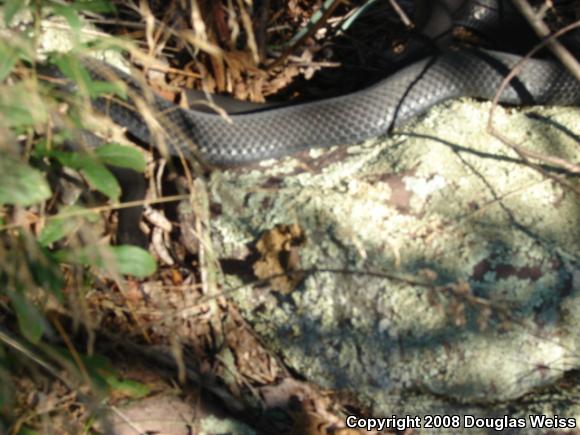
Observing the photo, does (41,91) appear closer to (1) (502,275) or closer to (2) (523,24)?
(1) (502,275)

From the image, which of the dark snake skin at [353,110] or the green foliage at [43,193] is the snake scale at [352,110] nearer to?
the dark snake skin at [353,110]

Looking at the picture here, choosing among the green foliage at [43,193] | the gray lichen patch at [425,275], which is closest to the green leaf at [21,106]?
the green foliage at [43,193]

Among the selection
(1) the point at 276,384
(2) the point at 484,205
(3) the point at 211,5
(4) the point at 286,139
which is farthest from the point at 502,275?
(3) the point at 211,5

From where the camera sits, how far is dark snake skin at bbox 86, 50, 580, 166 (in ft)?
10.3

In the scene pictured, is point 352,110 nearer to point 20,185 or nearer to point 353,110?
point 353,110

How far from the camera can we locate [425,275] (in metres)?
2.57

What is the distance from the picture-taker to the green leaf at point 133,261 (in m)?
1.93

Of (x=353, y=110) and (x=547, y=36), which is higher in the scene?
(x=547, y=36)

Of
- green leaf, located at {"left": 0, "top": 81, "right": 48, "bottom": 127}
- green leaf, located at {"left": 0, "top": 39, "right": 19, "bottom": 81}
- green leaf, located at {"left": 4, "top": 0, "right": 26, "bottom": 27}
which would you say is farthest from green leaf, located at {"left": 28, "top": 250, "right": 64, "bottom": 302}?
green leaf, located at {"left": 4, "top": 0, "right": 26, "bottom": 27}

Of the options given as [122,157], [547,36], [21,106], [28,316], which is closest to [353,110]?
[547,36]

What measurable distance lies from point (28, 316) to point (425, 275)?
1356 mm

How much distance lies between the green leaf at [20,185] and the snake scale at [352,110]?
1409 millimetres

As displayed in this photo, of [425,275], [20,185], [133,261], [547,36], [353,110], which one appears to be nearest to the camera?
[20,185]

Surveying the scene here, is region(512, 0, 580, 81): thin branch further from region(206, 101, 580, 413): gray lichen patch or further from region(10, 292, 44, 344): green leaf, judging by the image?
region(10, 292, 44, 344): green leaf
